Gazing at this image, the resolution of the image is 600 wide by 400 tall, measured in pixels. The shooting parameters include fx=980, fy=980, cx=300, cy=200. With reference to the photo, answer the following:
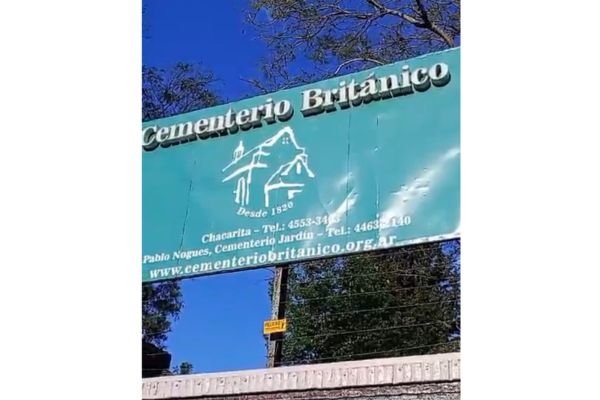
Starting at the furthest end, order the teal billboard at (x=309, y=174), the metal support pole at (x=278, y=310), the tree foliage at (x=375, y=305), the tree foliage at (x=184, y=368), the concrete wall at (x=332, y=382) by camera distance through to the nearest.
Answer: the tree foliage at (x=375, y=305) → the tree foliage at (x=184, y=368) → the metal support pole at (x=278, y=310) → the teal billboard at (x=309, y=174) → the concrete wall at (x=332, y=382)

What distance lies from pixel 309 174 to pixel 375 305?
152 cm

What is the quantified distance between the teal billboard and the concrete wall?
281 millimetres

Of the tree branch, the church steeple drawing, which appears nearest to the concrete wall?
the church steeple drawing

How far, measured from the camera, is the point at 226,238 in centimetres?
249

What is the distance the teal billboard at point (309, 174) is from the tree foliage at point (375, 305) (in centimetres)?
111

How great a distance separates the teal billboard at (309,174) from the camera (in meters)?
2.24

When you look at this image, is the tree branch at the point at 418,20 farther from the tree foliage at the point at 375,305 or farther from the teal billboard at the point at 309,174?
the teal billboard at the point at 309,174

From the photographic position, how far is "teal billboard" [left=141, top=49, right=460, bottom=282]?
2236 millimetres

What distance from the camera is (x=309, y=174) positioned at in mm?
2393

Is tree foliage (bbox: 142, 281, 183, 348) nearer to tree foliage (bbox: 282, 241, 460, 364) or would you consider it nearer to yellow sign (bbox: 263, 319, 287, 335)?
tree foliage (bbox: 282, 241, 460, 364)

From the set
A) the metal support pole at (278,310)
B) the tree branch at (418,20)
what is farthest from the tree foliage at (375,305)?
the metal support pole at (278,310)

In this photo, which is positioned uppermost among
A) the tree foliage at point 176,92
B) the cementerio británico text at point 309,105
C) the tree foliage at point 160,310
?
the tree foliage at point 176,92

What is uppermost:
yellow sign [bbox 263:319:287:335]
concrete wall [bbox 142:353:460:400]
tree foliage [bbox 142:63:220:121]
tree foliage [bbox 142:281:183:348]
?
tree foliage [bbox 142:63:220:121]
